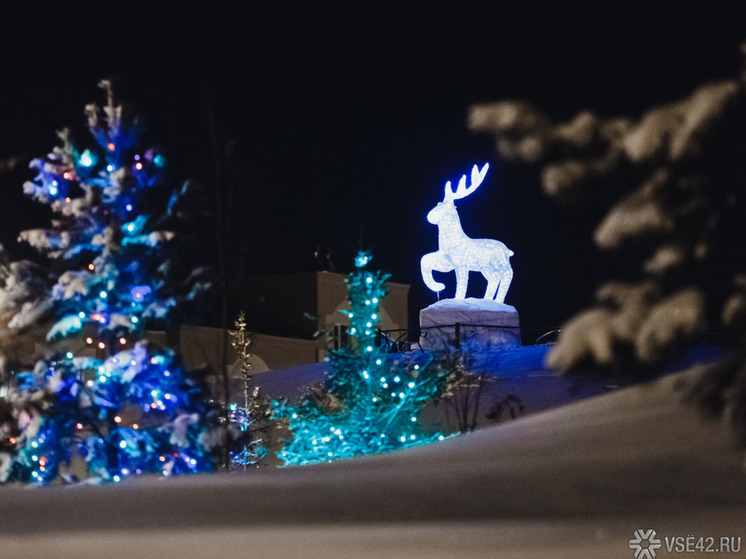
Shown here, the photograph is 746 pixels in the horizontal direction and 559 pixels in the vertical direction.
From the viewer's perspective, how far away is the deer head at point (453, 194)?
31.4 metres

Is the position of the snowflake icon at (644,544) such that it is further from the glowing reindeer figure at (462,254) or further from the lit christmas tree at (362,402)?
the glowing reindeer figure at (462,254)

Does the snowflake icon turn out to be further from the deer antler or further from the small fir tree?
the deer antler

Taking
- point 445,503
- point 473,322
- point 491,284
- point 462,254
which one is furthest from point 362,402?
point 491,284

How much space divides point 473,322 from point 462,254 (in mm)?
1917

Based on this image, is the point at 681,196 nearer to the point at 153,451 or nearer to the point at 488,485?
the point at 488,485

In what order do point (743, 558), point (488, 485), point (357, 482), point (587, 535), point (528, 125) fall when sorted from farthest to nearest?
→ point (357, 482) → point (488, 485) → point (587, 535) → point (743, 558) → point (528, 125)

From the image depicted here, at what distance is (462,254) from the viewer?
30953 mm

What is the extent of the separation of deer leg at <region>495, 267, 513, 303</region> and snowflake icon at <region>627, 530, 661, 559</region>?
67.9 ft

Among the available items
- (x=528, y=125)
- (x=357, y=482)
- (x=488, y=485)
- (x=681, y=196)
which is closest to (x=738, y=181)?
(x=681, y=196)

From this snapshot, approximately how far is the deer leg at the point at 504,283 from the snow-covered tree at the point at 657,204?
25.3 m

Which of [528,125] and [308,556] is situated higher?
[528,125]

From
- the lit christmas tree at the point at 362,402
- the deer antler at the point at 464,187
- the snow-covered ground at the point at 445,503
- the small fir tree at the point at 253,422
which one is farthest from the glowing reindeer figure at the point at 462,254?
the snow-covered ground at the point at 445,503

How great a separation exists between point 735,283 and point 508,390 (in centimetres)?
1982

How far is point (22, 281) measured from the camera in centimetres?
1781
